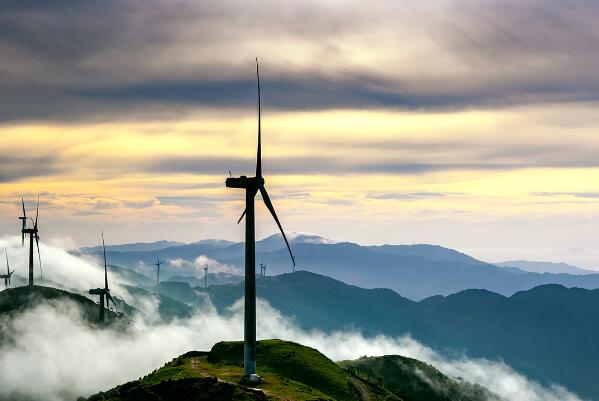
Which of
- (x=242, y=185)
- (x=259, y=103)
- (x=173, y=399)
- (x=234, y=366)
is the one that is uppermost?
(x=259, y=103)

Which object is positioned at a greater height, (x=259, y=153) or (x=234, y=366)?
(x=259, y=153)

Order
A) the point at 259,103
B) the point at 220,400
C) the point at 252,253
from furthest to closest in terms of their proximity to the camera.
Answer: the point at 259,103, the point at 252,253, the point at 220,400

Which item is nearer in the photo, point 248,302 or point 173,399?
point 173,399

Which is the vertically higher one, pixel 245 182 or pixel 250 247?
pixel 245 182

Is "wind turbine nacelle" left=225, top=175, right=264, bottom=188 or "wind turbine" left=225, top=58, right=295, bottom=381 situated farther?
"wind turbine nacelle" left=225, top=175, right=264, bottom=188

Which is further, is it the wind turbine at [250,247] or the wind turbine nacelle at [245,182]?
the wind turbine nacelle at [245,182]

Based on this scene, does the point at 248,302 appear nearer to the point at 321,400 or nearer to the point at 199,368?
the point at 321,400

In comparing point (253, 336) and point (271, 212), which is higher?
point (271, 212)

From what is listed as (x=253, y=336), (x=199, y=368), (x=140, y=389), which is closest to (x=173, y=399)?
(x=140, y=389)

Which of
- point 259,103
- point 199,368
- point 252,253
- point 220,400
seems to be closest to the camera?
point 220,400

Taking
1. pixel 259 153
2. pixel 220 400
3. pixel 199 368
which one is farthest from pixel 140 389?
pixel 199 368

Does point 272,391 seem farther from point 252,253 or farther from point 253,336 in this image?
point 252,253
